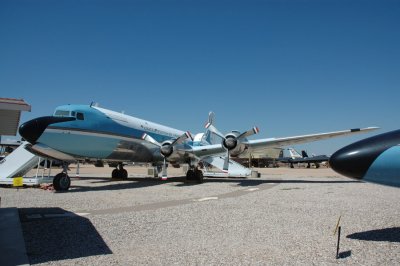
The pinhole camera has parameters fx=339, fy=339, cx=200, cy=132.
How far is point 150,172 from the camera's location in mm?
32531

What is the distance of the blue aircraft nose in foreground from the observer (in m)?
5.74

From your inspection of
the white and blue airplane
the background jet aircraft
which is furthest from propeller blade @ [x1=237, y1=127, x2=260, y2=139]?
the background jet aircraft

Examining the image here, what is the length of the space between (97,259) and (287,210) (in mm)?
6278

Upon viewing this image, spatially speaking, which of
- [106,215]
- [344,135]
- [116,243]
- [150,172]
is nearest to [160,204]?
[106,215]

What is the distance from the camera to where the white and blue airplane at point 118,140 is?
14298 millimetres

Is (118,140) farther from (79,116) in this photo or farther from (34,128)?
(34,128)

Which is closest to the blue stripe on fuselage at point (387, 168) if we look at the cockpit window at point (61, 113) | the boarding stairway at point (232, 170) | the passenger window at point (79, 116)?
the passenger window at point (79, 116)

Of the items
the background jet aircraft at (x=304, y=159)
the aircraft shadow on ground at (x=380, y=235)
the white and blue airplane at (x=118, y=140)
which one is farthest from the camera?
the background jet aircraft at (x=304, y=159)

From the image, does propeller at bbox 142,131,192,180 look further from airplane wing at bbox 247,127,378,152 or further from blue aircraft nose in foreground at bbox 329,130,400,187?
blue aircraft nose in foreground at bbox 329,130,400,187

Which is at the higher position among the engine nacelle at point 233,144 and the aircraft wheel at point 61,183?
the engine nacelle at point 233,144

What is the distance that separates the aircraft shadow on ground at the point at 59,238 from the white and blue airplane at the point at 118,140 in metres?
6.06

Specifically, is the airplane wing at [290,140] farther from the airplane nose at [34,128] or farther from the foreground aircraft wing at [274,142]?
the airplane nose at [34,128]

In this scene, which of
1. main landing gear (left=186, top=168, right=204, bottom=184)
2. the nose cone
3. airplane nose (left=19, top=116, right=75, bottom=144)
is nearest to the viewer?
the nose cone

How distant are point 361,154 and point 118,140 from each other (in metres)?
14.2
